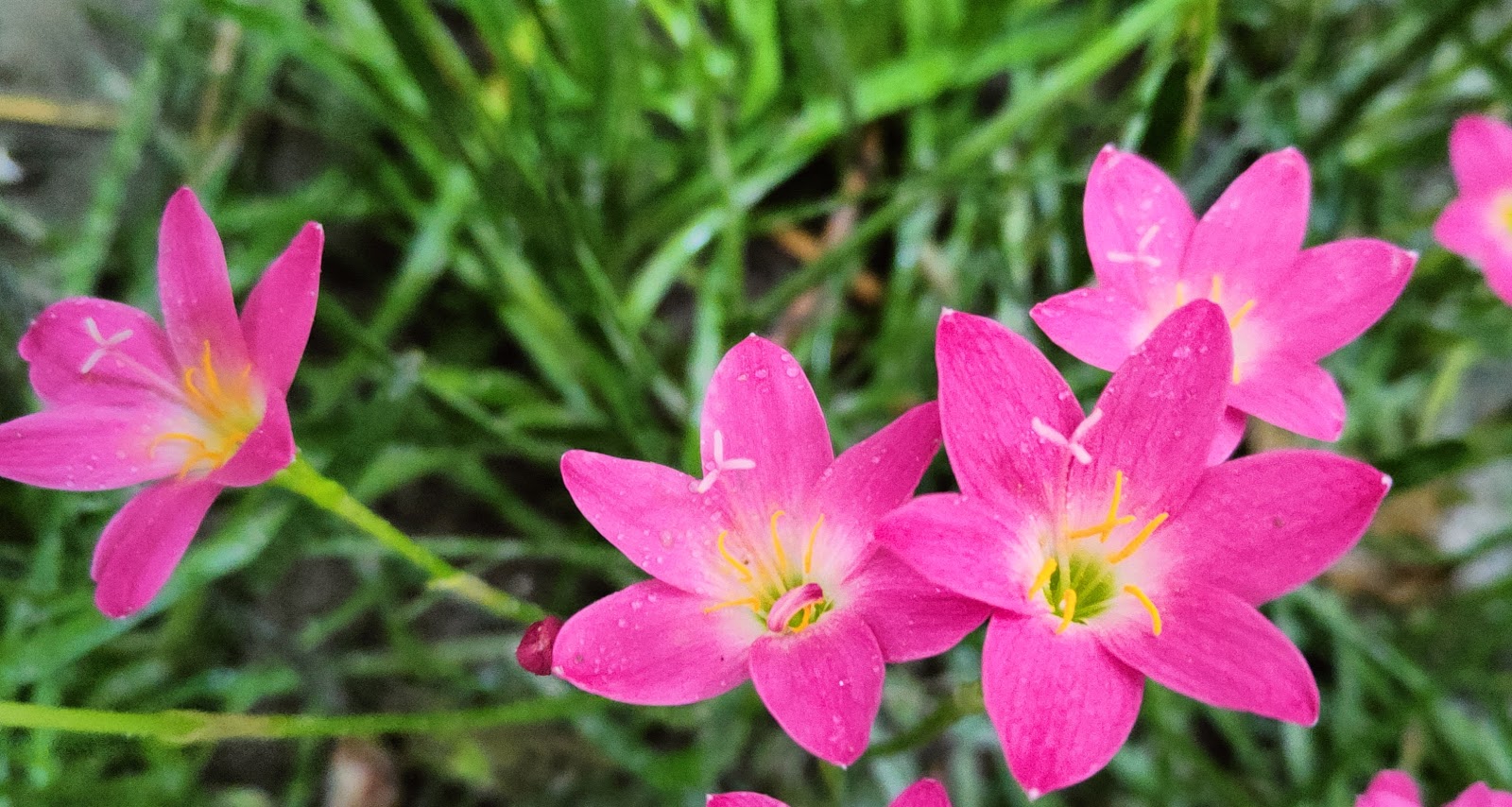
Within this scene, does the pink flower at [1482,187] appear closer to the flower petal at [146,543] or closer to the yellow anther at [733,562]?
the yellow anther at [733,562]

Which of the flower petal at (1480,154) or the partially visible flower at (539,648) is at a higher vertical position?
the partially visible flower at (539,648)

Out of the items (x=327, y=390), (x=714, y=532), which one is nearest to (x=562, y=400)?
(x=327, y=390)

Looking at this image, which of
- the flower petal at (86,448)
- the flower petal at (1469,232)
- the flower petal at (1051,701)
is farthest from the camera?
the flower petal at (1469,232)

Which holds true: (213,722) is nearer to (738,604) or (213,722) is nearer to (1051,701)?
(738,604)

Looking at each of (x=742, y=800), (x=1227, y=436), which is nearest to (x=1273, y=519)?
(x=1227, y=436)

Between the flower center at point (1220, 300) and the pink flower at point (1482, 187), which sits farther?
the pink flower at point (1482, 187)

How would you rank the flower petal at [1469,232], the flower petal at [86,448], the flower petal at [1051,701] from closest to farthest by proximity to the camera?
the flower petal at [1051,701] < the flower petal at [86,448] < the flower petal at [1469,232]

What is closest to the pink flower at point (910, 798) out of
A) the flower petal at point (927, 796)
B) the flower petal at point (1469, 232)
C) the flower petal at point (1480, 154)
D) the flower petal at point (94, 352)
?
the flower petal at point (927, 796)
